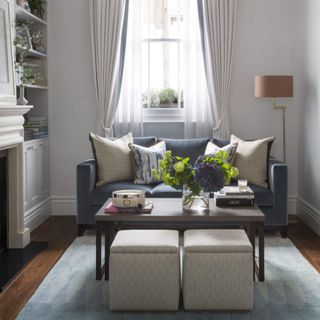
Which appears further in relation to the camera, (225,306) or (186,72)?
(186,72)

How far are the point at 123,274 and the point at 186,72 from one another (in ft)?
10.5

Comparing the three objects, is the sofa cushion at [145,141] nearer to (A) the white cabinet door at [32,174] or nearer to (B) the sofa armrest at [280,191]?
(A) the white cabinet door at [32,174]

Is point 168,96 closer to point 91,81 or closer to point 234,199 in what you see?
point 91,81

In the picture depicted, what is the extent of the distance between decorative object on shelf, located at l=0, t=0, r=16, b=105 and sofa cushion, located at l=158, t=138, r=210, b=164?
174cm

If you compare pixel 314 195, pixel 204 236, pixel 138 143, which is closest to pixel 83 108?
pixel 138 143

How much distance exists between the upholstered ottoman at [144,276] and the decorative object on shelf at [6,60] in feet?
5.61

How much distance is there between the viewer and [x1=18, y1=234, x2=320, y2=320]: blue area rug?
10.3 feet

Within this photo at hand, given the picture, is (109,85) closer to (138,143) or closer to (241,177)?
(138,143)

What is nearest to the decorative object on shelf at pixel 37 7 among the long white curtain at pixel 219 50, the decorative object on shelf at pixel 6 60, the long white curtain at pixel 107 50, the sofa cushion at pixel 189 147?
the long white curtain at pixel 107 50

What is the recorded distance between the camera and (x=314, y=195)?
5352 millimetres

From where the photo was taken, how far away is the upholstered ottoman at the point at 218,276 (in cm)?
317

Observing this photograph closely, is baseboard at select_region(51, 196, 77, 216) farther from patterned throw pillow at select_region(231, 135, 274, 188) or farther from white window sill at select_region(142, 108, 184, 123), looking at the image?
patterned throw pillow at select_region(231, 135, 274, 188)

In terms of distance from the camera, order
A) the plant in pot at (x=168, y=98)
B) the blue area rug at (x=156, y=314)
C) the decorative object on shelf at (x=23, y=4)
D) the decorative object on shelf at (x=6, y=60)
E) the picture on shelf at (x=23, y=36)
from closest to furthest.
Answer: the blue area rug at (x=156, y=314) → the decorative object on shelf at (x=6, y=60) → the picture on shelf at (x=23, y=36) → the decorative object on shelf at (x=23, y=4) → the plant in pot at (x=168, y=98)

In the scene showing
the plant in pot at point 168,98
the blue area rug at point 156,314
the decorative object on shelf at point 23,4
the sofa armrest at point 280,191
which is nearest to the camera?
the blue area rug at point 156,314
